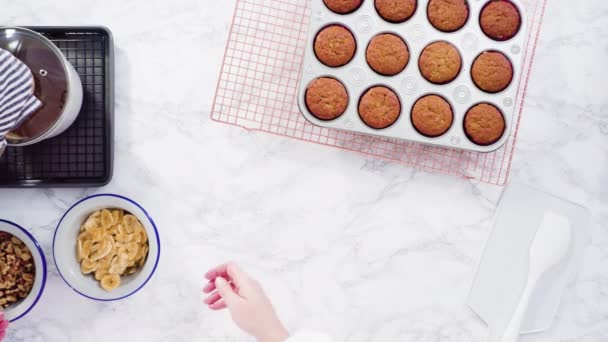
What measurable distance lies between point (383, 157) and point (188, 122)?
1.50ft

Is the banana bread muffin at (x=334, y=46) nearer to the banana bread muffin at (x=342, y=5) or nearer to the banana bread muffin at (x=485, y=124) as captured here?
the banana bread muffin at (x=342, y=5)

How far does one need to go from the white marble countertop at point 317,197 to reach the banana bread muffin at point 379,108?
0.42ft

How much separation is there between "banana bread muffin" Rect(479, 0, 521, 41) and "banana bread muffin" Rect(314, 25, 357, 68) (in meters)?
0.29

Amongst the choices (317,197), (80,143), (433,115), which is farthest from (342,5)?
(80,143)

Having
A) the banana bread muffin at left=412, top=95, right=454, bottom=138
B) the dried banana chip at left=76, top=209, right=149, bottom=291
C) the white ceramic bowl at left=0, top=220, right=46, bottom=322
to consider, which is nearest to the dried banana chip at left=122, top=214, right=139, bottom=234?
the dried banana chip at left=76, top=209, right=149, bottom=291

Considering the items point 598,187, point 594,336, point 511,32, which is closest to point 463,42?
point 511,32

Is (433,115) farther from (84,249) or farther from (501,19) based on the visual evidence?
(84,249)

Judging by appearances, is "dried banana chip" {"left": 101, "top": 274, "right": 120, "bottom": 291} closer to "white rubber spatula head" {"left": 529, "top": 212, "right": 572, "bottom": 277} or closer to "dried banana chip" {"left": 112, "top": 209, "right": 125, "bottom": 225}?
"dried banana chip" {"left": 112, "top": 209, "right": 125, "bottom": 225}

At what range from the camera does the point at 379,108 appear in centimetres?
114

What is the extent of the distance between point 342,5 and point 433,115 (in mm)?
303

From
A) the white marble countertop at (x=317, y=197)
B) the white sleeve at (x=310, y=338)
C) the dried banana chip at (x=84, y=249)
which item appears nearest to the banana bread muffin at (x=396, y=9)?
the white marble countertop at (x=317, y=197)

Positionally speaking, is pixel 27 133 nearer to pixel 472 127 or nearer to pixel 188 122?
pixel 188 122

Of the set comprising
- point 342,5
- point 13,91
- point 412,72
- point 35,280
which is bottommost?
point 35,280

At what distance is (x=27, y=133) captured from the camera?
103cm
